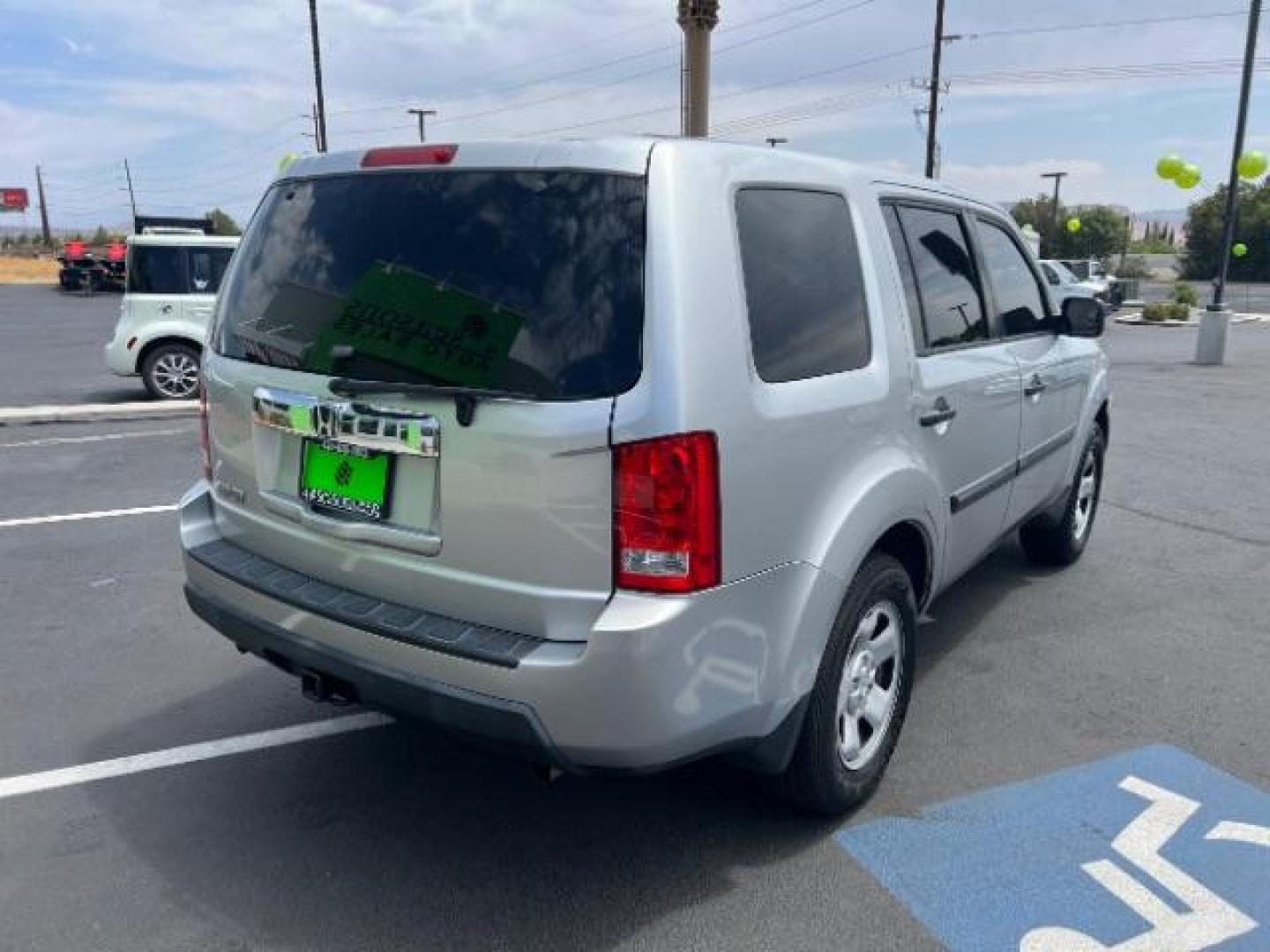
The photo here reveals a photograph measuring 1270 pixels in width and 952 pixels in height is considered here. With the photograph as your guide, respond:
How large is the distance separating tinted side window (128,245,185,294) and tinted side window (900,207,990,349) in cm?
1007

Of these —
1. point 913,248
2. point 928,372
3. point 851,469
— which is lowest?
point 851,469

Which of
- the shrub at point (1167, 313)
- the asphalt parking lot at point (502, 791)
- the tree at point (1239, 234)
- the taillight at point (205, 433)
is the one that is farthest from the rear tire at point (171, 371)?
the tree at point (1239, 234)

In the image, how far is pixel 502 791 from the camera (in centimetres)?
323

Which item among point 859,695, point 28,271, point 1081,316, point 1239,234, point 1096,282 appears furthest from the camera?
point 1239,234

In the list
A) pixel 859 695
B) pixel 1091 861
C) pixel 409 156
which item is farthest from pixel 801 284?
pixel 1091 861

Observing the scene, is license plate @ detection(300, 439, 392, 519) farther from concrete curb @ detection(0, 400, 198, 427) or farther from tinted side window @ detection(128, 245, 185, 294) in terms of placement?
tinted side window @ detection(128, 245, 185, 294)

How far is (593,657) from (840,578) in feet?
2.62

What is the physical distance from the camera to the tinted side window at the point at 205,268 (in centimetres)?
1148

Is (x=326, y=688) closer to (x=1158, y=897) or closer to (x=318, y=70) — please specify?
(x=1158, y=897)

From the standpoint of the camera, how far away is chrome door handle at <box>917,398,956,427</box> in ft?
A: 10.5

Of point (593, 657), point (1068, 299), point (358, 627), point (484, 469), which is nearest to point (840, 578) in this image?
point (593, 657)

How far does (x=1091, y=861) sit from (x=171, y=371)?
1132 centimetres

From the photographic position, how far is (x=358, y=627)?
2.59 metres

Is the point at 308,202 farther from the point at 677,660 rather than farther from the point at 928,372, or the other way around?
the point at 928,372
